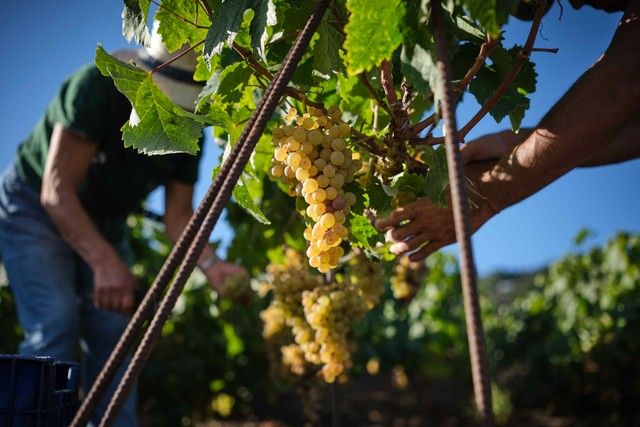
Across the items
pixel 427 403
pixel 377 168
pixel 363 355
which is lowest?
pixel 427 403

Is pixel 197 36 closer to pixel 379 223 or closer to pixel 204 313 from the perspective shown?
pixel 379 223

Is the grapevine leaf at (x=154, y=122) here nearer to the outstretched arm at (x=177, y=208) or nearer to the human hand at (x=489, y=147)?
the human hand at (x=489, y=147)

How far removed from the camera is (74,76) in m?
2.53

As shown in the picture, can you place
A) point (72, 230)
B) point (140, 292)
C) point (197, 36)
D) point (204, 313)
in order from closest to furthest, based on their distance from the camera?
point (197, 36), point (72, 230), point (140, 292), point (204, 313)

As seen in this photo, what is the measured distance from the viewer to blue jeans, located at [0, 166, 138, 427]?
2426 millimetres

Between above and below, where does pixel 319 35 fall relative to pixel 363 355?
above

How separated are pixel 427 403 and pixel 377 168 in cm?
558

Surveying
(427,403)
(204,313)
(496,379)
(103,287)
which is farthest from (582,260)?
→ (103,287)

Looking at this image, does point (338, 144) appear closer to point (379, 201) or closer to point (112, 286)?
point (379, 201)

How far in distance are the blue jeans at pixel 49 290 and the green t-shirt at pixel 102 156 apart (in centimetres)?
14

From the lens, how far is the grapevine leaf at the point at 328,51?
1442 millimetres

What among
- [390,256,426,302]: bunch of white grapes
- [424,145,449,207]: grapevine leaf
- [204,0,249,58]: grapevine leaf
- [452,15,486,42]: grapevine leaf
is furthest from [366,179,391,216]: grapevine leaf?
[390,256,426,302]: bunch of white grapes

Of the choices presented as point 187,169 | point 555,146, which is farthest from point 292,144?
point 187,169

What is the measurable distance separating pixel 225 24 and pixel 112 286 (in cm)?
149
